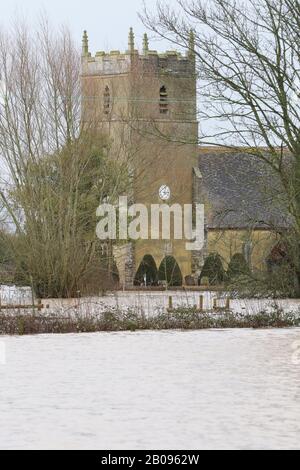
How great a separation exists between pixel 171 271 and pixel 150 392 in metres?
39.3

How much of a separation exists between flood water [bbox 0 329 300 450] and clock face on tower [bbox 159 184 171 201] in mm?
36480

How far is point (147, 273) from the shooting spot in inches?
2175

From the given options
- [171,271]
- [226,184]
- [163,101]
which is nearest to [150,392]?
[171,271]

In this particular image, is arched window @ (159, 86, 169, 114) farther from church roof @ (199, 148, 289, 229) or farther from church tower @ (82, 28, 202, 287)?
church roof @ (199, 148, 289, 229)

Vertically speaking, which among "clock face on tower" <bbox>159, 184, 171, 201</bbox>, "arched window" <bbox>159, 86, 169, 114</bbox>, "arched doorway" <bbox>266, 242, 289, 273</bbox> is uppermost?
"arched window" <bbox>159, 86, 169, 114</bbox>

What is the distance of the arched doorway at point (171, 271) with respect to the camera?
177 feet

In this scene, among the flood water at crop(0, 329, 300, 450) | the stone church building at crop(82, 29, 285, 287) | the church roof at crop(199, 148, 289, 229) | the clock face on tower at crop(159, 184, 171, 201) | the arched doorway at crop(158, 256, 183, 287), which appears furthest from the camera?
the clock face on tower at crop(159, 184, 171, 201)

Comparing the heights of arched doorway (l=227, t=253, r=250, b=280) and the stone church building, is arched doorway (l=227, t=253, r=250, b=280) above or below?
below

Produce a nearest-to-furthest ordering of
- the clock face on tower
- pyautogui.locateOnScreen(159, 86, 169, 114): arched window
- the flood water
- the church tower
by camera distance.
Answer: the flood water
the church tower
the clock face on tower
pyautogui.locateOnScreen(159, 86, 169, 114): arched window

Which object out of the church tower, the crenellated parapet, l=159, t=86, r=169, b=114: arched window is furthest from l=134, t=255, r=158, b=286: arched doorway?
the crenellated parapet

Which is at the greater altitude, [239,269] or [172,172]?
[172,172]

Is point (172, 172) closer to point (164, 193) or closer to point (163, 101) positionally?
point (164, 193)

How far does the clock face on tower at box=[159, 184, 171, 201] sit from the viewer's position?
59.5 m

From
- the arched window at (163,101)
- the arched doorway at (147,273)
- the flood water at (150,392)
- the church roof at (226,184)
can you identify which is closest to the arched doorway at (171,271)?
the arched doorway at (147,273)
